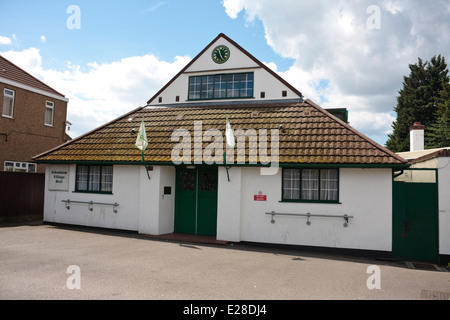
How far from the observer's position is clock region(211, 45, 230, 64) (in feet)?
53.4

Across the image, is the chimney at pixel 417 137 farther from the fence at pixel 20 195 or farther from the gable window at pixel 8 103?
the gable window at pixel 8 103

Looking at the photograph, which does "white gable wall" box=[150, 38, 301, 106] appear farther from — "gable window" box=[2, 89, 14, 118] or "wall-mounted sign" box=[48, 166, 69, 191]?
"gable window" box=[2, 89, 14, 118]

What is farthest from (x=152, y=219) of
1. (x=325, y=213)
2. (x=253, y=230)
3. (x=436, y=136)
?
(x=436, y=136)

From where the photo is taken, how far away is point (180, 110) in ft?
53.3

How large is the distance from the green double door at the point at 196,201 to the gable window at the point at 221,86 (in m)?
4.45

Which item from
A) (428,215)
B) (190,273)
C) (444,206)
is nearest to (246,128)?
(428,215)

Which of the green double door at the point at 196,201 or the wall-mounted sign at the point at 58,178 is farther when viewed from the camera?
the wall-mounted sign at the point at 58,178

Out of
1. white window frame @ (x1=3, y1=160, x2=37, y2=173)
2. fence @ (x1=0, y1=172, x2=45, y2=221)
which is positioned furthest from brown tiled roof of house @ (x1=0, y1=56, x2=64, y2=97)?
fence @ (x1=0, y1=172, x2=45, y2=221)

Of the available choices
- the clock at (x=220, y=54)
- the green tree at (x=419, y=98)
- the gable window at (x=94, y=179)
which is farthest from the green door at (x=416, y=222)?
the green tree at (x=419, y=98)

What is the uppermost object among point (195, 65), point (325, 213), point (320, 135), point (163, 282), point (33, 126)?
point (195, 65)

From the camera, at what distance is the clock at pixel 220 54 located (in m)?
16.3

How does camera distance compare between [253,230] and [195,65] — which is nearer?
[253,230]
